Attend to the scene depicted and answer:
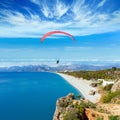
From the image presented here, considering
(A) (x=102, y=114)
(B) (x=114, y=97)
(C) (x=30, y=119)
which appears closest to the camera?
(A) (x=102, y=114)

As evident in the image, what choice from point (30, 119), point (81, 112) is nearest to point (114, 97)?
point (81, 112)

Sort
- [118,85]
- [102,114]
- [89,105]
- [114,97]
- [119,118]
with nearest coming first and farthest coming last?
[119,118] → [102,114] → [89,105] → [114,97] → [118,85]

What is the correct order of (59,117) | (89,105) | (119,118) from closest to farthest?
(119,118), (89,105), (59,117)

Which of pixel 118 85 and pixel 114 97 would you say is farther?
pixel 118 85

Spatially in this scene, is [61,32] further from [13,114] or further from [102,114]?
[13,114]

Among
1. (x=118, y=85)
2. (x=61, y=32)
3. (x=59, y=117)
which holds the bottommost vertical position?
(x=59, y=117)

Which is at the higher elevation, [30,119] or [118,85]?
[118,85]

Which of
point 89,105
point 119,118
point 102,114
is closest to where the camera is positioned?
point 119,118

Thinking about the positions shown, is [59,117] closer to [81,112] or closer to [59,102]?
[59,102]

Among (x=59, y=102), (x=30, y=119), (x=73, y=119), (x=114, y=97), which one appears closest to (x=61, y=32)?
(x=73, y=119)
